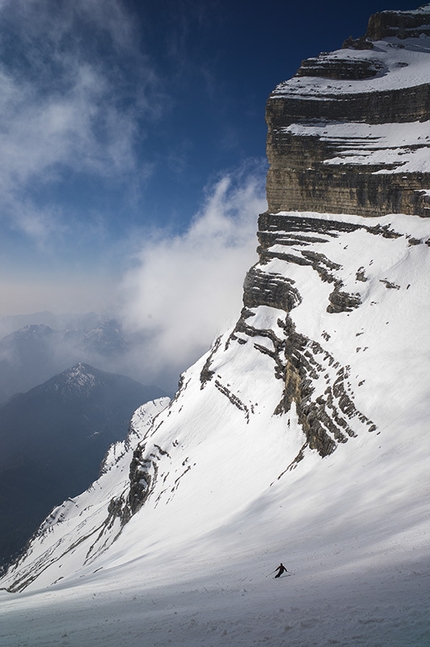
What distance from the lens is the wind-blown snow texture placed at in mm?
8703

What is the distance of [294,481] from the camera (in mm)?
25672

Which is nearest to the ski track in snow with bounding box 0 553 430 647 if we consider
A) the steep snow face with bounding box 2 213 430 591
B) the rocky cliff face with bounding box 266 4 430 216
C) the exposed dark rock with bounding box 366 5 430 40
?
the steep snow face with bounding box 2 213 430 591

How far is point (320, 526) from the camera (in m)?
16.7

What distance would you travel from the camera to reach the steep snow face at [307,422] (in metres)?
17.8

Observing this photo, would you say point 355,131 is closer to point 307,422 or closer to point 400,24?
point 400,24

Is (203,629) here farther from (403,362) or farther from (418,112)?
(418,112)

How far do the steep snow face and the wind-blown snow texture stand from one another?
0.55ft

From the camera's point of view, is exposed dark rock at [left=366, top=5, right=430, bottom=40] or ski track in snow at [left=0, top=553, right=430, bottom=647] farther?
exposed dark rock at [left=366, top=5, right=430, bottom=40]

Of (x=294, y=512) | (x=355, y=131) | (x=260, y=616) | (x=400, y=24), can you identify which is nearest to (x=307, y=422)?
(x=294, y=512)

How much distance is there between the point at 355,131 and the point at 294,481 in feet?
185

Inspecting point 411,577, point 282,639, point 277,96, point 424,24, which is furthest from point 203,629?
point 424,24

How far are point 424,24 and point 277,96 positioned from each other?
39.8m

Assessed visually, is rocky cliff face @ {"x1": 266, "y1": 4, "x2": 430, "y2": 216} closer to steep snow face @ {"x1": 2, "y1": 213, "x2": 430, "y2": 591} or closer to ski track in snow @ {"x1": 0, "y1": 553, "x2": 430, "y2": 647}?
steep snow face @ {"x1": 2, "y1": 213, "x2": 430, "y2": 591}

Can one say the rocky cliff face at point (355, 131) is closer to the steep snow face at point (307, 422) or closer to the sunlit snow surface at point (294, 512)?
the steep snow face at point (307, 422)
